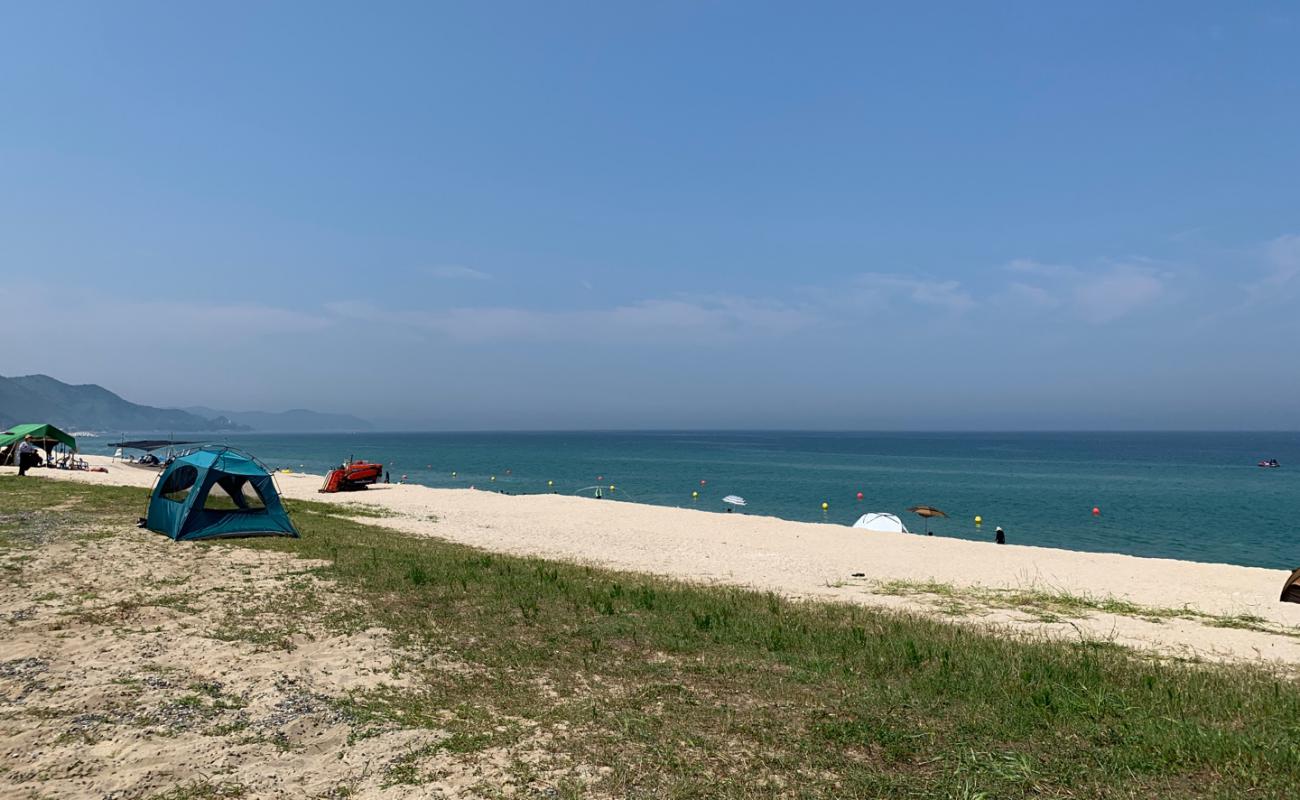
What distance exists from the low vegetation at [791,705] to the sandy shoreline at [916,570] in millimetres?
4329

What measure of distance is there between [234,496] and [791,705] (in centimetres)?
1718

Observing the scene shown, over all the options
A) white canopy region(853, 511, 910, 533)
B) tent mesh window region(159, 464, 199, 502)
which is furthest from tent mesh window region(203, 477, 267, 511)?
white canopy region(853, 511, 910, 533)

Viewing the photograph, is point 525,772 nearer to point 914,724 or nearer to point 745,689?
point 745,689

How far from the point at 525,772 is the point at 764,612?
23.4 ft

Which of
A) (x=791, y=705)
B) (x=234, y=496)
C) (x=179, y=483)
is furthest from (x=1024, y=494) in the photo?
(x=179, y=483)

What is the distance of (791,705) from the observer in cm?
763

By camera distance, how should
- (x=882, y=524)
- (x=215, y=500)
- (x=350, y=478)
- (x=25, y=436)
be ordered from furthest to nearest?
(x=350, y=478)
(x=25, y=436)
(x=882, y=524)
(x=215, y=500)

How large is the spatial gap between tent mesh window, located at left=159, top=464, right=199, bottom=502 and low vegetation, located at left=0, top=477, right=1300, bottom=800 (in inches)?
303

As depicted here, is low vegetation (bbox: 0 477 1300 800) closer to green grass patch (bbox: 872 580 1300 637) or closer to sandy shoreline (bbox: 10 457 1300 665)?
sandy shoreline (bbox: 10 457 1300 665)

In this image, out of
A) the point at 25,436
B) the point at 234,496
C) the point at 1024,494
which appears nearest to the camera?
the point at 234,496

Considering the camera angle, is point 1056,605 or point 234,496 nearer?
point 1056,605

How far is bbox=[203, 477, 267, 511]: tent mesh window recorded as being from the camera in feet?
60.7

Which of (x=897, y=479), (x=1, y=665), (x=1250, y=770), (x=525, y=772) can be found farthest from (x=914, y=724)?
(x=897, y=479)

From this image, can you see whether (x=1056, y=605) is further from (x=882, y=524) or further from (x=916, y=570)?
(x=882, y=524)
